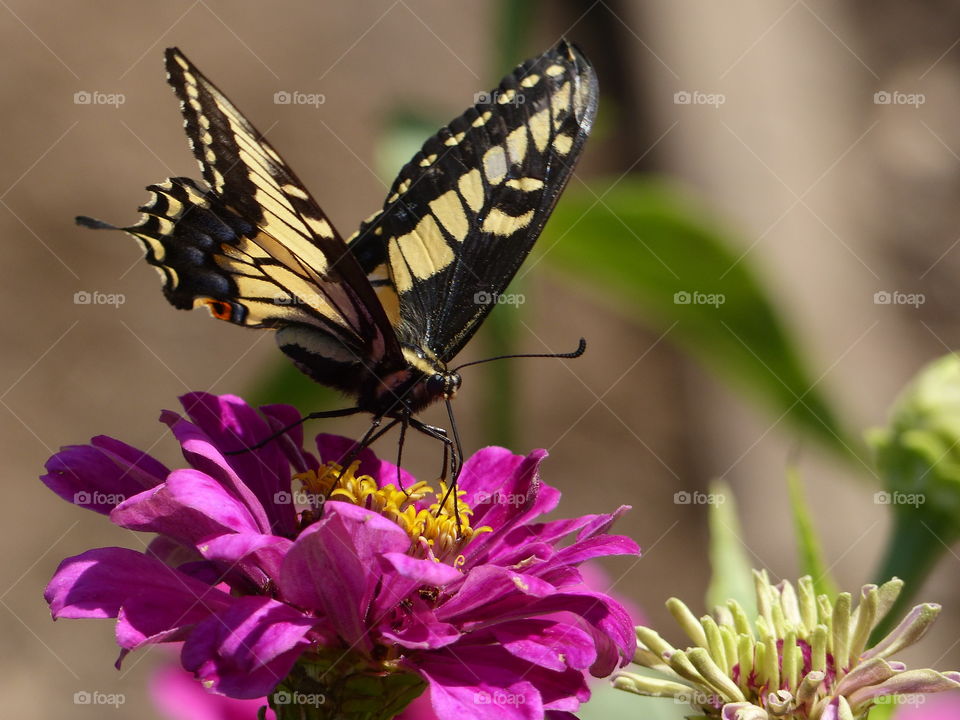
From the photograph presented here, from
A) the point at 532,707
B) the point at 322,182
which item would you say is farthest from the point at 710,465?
the point at 532,707

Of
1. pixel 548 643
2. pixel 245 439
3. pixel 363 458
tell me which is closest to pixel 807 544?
pixel 548 643

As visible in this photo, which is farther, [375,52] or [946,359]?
[375,52]

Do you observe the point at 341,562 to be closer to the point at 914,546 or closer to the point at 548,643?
the point at 548,643

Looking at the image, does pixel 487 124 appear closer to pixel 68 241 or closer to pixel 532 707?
pixel 532 707

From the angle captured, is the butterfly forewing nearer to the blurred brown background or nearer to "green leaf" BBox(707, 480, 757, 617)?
"green leaf" BBox(707, 480, 757, 617)

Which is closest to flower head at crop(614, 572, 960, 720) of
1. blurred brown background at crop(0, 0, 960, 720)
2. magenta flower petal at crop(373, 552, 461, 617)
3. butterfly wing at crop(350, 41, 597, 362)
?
magenta flower petal at crop(373, 552, 461, 617)

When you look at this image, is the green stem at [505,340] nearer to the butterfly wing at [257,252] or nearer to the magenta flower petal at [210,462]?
the butterfly wing at [257,252]
